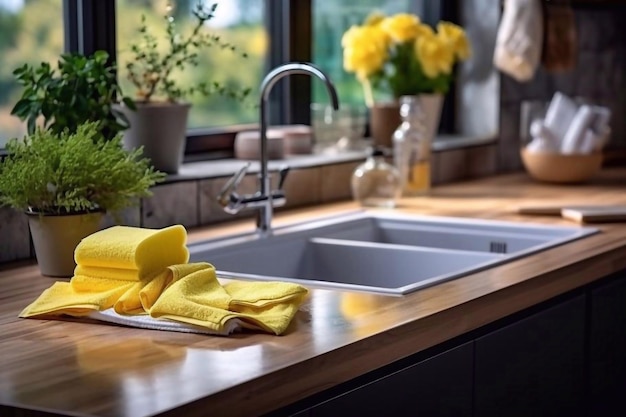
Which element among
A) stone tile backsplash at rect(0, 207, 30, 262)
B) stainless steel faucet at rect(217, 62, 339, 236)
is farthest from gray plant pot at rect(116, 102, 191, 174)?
stone tile backsplash at rect(0, 207, 30, 262)

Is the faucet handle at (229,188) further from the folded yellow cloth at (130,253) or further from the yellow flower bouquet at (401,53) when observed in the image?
the yellow flower bouquet at (401,53)

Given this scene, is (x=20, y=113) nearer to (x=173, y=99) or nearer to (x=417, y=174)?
(x=173, y=99)

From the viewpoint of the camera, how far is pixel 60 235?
6.63ft

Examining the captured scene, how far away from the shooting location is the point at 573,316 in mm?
2246

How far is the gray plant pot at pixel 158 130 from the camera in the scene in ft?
8.20

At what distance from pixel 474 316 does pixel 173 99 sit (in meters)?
0.96

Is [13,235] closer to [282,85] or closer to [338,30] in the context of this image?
[282,85]

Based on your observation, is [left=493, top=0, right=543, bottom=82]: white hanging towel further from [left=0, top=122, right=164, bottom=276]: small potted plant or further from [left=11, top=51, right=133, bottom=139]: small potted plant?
[left=0, top=122, right=164, bottom=276]: small potted plant

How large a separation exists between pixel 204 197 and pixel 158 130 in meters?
0.18

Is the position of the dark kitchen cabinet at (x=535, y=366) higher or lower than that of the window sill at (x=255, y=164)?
lower

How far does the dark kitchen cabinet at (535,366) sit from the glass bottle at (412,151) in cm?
88

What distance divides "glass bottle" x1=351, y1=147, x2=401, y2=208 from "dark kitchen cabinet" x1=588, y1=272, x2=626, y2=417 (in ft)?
2.11

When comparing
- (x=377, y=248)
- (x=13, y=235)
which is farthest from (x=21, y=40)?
(x=377, y=248)

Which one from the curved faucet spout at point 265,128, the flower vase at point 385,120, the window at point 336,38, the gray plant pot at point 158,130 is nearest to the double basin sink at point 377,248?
the curved faucet spout at point 265,128
